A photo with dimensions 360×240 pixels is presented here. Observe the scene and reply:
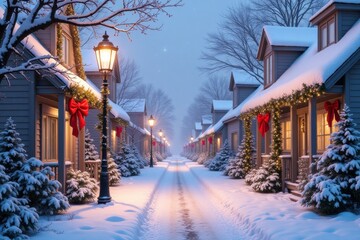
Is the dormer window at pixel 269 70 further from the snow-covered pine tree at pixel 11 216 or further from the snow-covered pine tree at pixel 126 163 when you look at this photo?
the snow-covered pine tree at pixel 11 216

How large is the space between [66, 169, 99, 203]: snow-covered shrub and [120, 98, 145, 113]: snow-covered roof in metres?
30.9

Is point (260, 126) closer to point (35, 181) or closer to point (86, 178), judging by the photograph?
point (86, 178)

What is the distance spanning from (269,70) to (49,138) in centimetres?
1059

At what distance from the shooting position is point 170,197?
51.9ft

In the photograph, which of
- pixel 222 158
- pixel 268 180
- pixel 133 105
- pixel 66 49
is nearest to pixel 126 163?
pixel 222 158

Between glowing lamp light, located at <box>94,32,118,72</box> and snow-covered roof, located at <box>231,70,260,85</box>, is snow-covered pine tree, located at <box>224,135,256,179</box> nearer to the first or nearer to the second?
snow-covered roof, located at <box>231,70,260,85</box>

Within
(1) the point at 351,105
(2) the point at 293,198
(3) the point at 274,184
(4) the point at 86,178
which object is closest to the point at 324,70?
(1) the point at 351,105

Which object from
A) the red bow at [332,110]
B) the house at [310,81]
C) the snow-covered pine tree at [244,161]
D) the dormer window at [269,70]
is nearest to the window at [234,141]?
the snow-covered pine tree at [244,161]

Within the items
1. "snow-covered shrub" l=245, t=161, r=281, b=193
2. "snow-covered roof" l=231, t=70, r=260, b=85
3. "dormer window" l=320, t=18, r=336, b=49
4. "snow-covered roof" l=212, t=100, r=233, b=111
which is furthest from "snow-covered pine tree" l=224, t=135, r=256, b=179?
"snow-covered roof" l=212, t=100, r=233, b=111

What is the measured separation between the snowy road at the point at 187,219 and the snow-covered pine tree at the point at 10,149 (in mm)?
3199

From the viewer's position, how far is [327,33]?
51.4 ft

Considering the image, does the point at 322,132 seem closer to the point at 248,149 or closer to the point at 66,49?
the point at 248,149

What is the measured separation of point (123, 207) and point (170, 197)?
4.26m

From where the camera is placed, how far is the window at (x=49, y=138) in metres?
14.2
